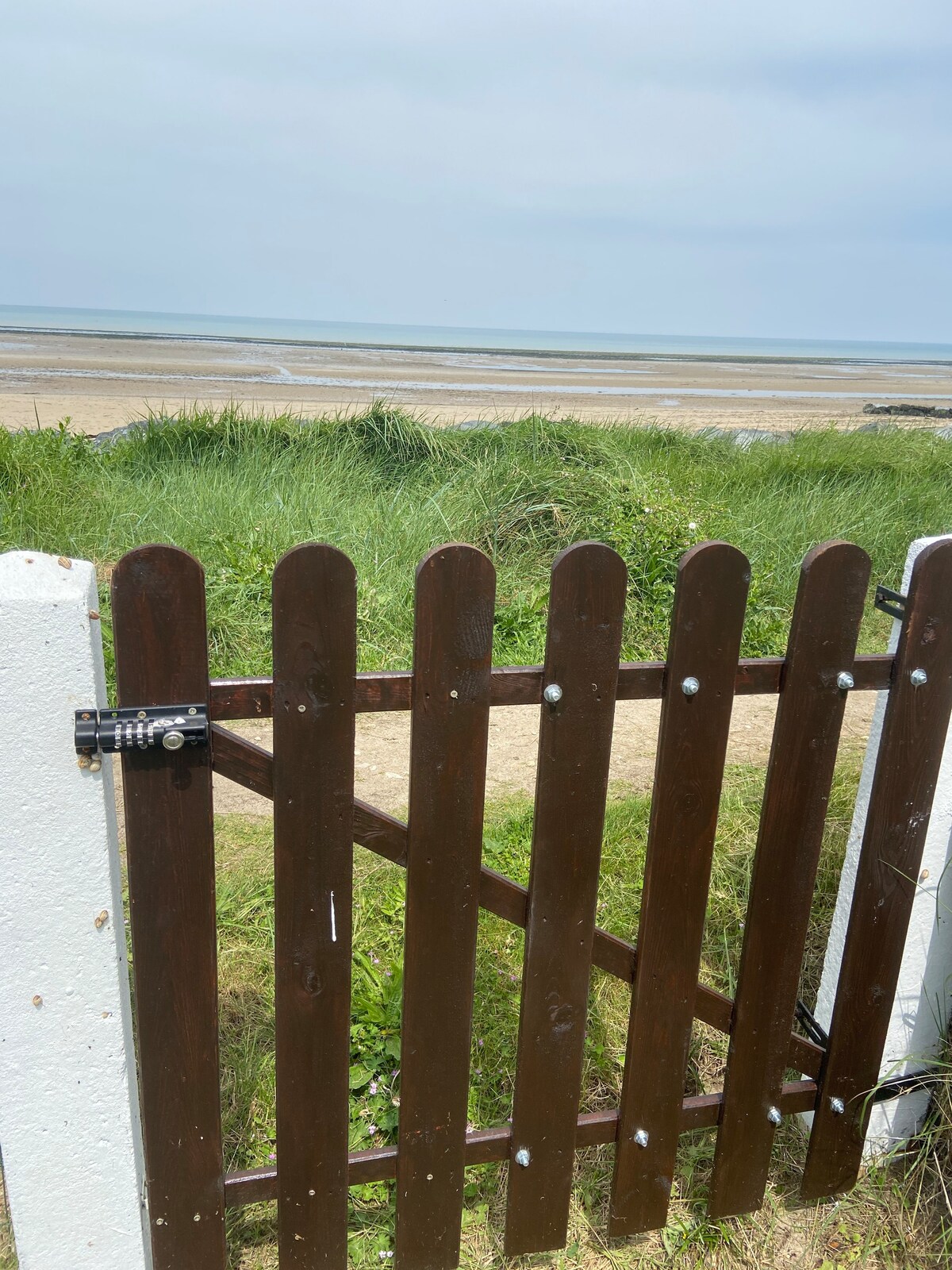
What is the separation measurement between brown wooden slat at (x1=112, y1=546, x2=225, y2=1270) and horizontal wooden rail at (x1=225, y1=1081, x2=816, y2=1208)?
0.18 feet

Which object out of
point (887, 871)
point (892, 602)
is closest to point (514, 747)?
point (887, 871)

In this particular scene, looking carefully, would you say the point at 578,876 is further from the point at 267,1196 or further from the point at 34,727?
the point at 34,727

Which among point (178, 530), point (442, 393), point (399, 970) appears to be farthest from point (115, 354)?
point (399, 970)

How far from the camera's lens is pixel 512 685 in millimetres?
1557

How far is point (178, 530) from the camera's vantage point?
6328mm

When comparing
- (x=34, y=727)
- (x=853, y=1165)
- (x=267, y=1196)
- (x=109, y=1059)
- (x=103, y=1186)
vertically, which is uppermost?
(x=34, y=727)

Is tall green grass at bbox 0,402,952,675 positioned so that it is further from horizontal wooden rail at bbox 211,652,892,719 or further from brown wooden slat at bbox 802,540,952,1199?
horizontal wooden rail at bbox 211,652,892,719

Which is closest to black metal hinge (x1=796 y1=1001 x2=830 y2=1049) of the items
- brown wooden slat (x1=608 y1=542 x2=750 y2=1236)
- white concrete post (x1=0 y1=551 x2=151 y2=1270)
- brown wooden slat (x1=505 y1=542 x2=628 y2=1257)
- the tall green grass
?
brown wooden slat (x1=608 y1=542 x2=750 y2=1236)

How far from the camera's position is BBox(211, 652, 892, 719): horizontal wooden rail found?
1.43 m

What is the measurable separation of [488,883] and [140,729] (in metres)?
0.69

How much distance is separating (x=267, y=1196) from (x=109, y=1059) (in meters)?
0.45

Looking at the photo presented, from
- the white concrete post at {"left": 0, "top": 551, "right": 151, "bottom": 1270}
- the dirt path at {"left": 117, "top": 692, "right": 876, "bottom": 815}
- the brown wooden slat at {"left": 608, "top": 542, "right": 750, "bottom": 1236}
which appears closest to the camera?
the white concrete post at {"left": 0, "top": 551, "right": 151, "bottom": 1270}

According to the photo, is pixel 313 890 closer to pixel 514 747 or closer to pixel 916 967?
pixel 916 967

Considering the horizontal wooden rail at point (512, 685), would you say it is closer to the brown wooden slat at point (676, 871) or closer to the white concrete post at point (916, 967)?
the brown wooden slat at point (676, 871)
